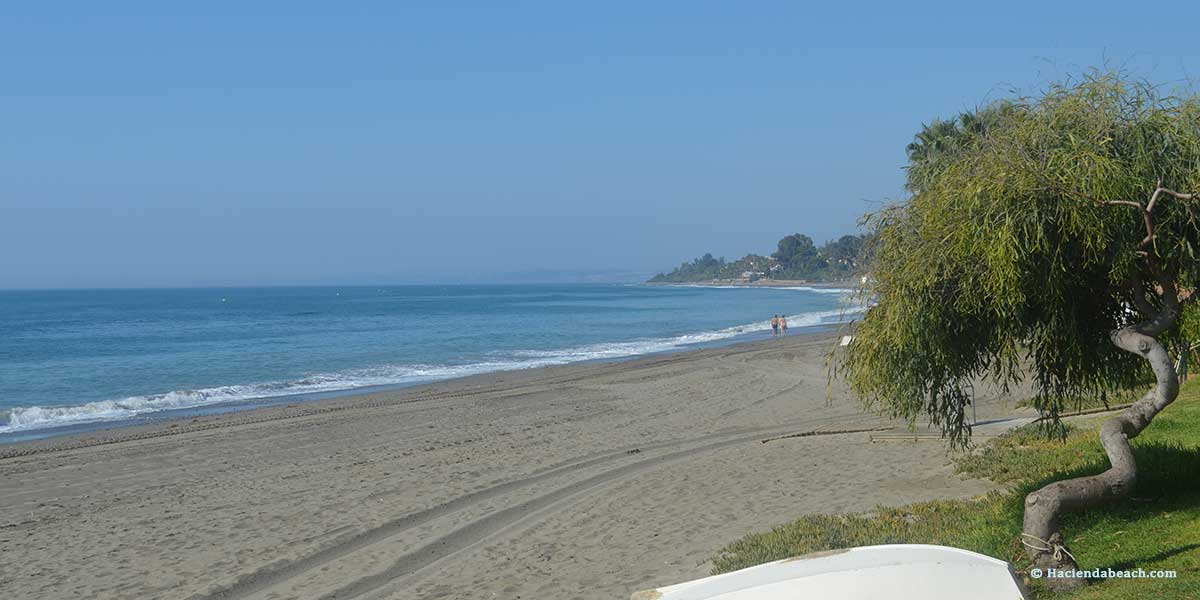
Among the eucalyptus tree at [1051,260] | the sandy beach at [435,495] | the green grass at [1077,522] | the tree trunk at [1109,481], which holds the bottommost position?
the sandy beach at [435,495]

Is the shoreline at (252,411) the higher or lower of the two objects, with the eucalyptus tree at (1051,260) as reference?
lower

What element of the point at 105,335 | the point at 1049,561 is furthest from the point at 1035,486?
the point at 105,335

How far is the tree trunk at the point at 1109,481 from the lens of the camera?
6.65 m

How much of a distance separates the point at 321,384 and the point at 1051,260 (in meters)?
29.5

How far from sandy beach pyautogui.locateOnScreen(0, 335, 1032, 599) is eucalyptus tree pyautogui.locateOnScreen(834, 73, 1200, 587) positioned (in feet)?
11.2

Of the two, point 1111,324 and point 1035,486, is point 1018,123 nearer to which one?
point 1111,324

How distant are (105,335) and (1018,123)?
67.6 m

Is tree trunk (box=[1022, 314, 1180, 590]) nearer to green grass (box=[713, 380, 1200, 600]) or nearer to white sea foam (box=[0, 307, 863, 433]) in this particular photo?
green grass (box=[713, 380, 1200, 600])

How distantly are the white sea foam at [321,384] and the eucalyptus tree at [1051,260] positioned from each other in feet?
24.2

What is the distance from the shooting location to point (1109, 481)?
7.04 metres

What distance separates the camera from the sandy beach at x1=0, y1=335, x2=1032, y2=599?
10203 millimetres

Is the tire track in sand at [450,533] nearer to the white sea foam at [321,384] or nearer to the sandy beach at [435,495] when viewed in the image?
the sandy beach at [435,495]

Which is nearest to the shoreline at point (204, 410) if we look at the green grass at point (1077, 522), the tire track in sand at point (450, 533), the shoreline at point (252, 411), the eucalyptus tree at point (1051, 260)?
the shoreline at point (252, 411)

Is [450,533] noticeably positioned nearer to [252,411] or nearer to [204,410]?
[252,411]
